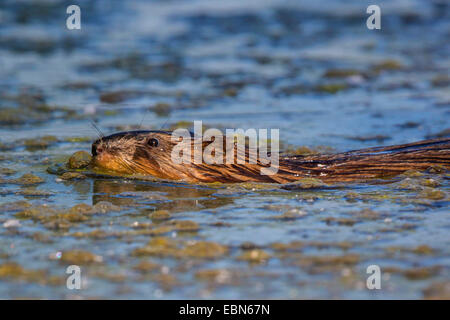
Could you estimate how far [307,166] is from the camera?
801 centimetres

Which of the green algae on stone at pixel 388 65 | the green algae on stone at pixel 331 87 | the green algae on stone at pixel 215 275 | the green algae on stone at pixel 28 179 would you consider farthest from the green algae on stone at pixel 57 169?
the green algae on stone at pixel 388 65

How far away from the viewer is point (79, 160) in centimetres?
859

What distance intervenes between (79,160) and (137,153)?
0.98 m

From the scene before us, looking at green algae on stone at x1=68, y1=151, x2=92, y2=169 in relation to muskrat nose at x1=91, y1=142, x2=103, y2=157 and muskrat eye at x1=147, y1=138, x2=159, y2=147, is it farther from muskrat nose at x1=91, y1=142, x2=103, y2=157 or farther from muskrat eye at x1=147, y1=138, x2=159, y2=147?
muskrat eye at x1=147, y1=138, x2=159, y2=147

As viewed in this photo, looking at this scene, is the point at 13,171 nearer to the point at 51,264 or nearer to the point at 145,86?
the point at 51,264

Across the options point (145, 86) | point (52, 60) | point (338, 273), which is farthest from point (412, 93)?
point (338, 273)

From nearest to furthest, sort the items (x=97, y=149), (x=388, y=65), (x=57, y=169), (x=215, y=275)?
(x=215, y=275) → (x=97, y=149) → (x=57, y=169) → (x=388, y=65)

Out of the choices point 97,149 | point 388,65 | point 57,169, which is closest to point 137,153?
point 97,149

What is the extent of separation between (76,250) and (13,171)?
3.07 m

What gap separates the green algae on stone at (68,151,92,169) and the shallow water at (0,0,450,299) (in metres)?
0.32

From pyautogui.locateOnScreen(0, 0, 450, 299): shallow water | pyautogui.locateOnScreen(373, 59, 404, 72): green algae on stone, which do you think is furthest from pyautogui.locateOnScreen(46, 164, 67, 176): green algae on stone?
pyautogui.locateOnScreen(373, 59, 404, 72): green algae on stone

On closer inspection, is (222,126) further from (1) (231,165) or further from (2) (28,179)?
(2) (28,179)

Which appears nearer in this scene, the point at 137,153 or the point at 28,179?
the point at 137,153

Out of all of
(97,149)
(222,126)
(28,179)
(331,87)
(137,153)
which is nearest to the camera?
(97,149)
